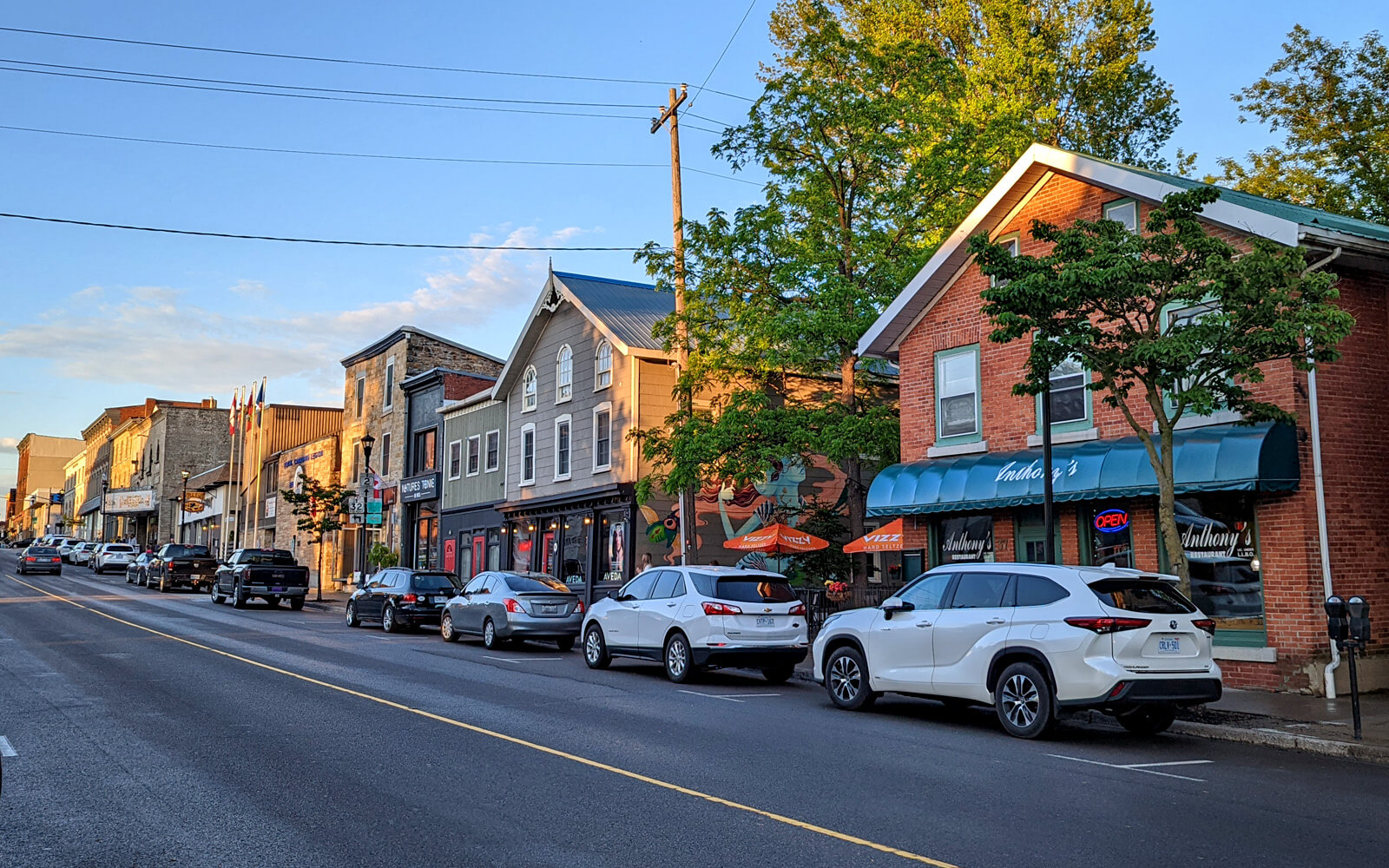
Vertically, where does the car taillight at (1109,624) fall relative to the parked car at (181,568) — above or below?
below

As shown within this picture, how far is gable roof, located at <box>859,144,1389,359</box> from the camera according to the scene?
15.0m

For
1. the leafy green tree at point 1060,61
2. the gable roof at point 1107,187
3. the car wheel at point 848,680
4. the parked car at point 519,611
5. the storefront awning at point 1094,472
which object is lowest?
the car wheel at point 848,680

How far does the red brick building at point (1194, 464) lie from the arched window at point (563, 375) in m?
15.1

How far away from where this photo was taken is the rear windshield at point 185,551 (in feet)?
146

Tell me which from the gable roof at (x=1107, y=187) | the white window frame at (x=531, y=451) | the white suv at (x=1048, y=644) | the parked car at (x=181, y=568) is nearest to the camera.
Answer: the white suv at (x=1048, y=644)

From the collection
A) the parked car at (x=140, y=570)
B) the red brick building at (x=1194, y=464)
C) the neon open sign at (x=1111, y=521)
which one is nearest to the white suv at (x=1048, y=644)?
the red brick building at (x=1194, y=464)

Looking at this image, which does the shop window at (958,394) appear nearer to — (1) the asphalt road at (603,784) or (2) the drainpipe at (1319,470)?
(2) the drainpipe at (1319,470)

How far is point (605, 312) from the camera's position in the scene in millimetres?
32750

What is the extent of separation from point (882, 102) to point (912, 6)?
1103cm

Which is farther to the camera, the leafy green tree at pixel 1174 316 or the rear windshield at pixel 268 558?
the rear windshield at pixel 268 558

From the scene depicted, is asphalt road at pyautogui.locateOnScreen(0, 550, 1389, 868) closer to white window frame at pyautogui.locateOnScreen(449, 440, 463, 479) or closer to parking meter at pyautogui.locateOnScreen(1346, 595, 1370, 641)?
parking meter at pyautogui.locateOnScreen(1346, 595, 1370, 641)

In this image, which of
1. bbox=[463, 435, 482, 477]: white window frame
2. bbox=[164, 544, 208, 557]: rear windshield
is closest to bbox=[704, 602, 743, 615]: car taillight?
bbox=[463, 435, 482, 477]: white window frame

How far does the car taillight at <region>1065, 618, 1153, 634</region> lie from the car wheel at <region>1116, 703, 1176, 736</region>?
1.26 metres

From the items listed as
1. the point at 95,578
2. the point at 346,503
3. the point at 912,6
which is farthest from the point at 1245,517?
the point at 95,578
